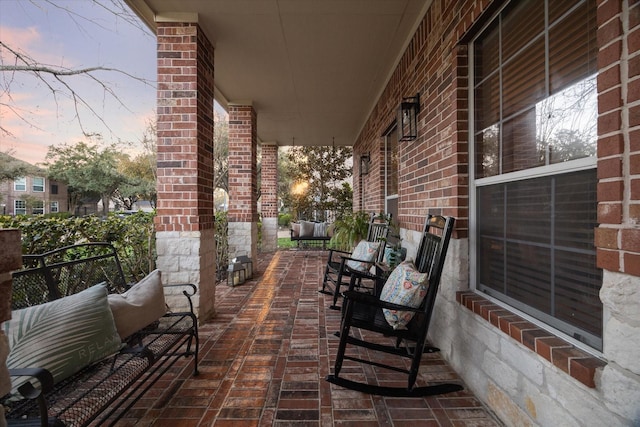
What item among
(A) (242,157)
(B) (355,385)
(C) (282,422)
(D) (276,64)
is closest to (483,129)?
(B) (355,385)

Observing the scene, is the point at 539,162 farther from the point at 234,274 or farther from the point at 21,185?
the point at 21,185

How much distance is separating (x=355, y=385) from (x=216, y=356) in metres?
1.06

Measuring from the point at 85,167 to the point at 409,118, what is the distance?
16607mm

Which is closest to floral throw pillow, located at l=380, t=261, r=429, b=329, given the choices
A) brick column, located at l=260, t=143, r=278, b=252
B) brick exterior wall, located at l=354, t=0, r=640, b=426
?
brick exterior wall, located at l=354, t=0, r=640, b=426

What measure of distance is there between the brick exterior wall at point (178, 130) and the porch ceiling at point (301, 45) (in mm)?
257

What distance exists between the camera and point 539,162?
4.80 feet

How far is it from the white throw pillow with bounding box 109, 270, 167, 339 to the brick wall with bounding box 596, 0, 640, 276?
2.01m

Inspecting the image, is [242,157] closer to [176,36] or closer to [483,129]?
[176,36]

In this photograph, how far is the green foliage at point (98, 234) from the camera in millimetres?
2477

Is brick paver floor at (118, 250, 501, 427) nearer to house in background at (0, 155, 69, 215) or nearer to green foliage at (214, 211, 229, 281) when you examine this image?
green foliage at (214, 211, 229, 281)

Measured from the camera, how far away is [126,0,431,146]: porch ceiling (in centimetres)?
261

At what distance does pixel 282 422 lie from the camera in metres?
1.54

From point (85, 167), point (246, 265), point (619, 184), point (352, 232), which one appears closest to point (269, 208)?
point (246, 265)

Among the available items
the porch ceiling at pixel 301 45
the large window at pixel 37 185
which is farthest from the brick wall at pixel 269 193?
the large window at pixel 37 185
